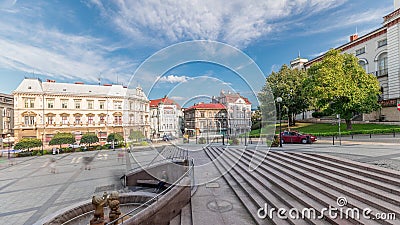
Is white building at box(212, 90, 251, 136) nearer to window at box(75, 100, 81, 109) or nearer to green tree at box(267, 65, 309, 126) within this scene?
green tree at box(267, 65, 309, 126)

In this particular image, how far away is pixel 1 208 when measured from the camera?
28.1ft

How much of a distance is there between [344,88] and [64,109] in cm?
4875

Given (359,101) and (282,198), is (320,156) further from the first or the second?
(359,101)

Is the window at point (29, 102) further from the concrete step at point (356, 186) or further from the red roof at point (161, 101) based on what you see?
the concrete step at point (356, 186)

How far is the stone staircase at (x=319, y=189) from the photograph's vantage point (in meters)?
4.90

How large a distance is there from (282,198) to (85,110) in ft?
145

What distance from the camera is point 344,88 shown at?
26.0 meters

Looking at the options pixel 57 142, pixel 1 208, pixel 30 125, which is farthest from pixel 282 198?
pixel 30 125

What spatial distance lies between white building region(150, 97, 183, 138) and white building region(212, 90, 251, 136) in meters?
1.22

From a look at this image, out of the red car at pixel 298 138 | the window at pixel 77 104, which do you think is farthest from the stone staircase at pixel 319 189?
the window at pixel 77 104

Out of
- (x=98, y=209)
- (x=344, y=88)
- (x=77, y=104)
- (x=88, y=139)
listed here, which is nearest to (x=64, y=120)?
(x=77, y=104)

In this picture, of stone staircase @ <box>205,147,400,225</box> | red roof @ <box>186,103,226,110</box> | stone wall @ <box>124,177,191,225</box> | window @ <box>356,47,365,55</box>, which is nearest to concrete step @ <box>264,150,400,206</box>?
stone staircase @ <box>205,147,400,225</box>

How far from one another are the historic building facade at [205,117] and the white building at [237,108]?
0.21 metres

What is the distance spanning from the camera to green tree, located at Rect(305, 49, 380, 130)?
25906 mm
